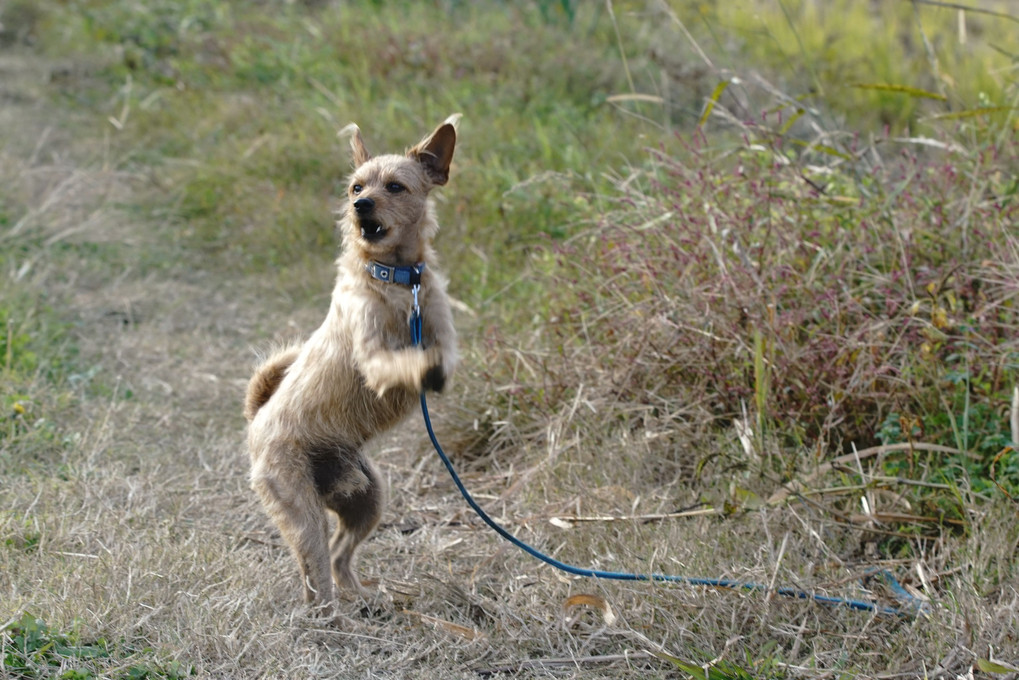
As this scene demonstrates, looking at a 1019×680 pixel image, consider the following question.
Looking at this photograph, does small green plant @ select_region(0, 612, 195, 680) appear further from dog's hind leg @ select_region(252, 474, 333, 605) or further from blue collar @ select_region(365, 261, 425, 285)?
blue collar @ select_region(365, 261, 425, 285)

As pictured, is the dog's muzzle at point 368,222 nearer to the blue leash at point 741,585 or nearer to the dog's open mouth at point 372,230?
the dog's open mouth at point 372,230

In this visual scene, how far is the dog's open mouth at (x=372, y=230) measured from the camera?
11.9 feet

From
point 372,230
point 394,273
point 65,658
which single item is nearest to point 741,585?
point 394,273

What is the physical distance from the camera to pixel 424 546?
436 cm

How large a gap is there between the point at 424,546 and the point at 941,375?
7.37 feet

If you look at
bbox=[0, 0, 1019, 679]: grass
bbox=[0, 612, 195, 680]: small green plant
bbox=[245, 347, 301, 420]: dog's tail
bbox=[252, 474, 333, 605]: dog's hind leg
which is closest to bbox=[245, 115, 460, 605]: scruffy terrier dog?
bbox=[252, 474, 333, 605]: dog's hind leg

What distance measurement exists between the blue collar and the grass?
113cm

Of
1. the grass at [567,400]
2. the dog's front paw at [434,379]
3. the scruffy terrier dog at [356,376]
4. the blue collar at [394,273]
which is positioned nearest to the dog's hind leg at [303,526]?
the scruffy terrier dog at [356,376]

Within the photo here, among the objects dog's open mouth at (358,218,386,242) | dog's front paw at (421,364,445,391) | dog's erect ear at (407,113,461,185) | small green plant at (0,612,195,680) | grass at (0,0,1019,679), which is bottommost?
grass at (0,0,1019,679)

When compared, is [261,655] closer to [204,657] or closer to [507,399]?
[204,657]

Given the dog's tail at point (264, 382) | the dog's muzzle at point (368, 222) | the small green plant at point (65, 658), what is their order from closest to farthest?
the small green plant at point (65, 658), the dog's muzzle at point (368, 222), the dog's tail at point (264, 382)

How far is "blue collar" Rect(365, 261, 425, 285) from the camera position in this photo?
3.66 metres

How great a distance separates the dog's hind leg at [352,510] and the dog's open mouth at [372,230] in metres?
0.84

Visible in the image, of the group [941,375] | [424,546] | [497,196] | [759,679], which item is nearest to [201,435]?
[424,546]
